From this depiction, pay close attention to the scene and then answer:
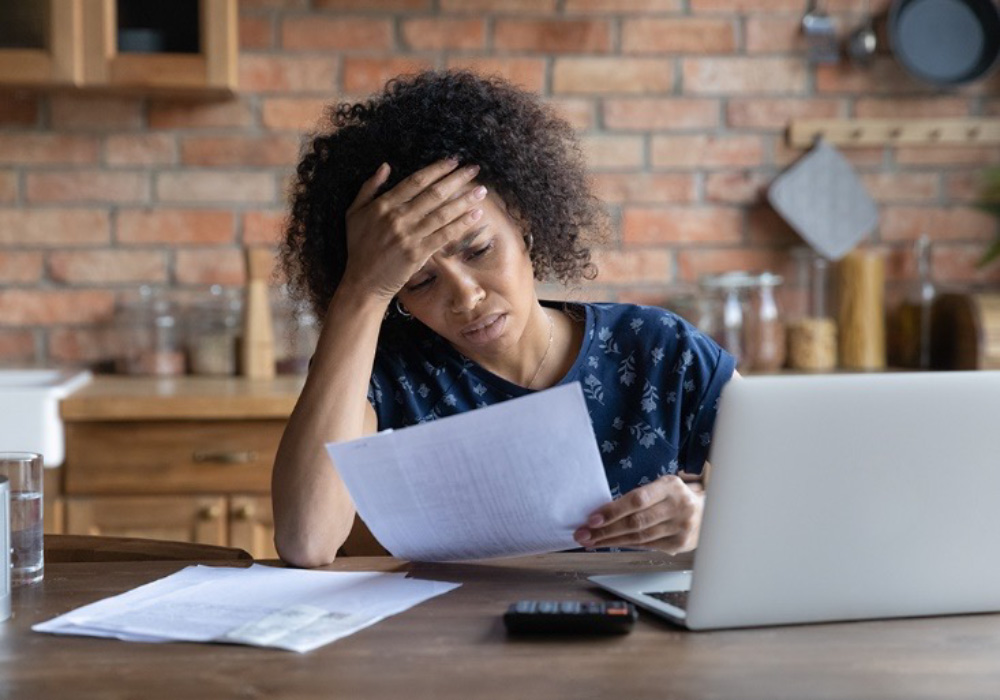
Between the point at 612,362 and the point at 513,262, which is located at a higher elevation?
the point at 513,262

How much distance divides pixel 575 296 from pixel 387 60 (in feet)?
2.28

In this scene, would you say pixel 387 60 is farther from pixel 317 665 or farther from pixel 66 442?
pixel 317 665

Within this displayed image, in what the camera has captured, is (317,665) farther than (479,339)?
No

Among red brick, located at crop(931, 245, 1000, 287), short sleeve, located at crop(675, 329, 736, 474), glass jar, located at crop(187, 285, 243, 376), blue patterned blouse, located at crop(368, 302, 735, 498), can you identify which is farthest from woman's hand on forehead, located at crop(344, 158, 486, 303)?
red brick, located at crop(931, 245, 1000, 287)

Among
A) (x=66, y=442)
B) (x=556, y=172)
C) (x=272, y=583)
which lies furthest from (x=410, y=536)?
(x=66, y=442)

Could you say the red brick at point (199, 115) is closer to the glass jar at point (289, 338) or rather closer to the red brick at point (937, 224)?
the glass jar at point (289, 338)

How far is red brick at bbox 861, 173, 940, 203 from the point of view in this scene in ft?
10.1

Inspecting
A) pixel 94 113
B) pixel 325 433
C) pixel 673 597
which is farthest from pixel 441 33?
pixel 673 597

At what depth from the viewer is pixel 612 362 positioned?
1.66 metres

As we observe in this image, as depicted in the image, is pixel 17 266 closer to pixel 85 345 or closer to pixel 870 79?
pixel 85 345

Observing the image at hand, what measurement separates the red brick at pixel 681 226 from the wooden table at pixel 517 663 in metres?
2.03

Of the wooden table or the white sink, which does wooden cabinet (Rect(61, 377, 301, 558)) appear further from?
the wooden table

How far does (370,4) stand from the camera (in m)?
2.92

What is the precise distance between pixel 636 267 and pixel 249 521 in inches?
44.1
